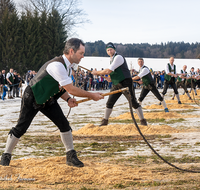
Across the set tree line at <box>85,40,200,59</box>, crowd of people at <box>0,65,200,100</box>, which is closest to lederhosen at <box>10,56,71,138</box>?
crowd of people at <box>0,65,200,100</box>

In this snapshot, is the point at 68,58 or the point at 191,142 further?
the point at 191,142

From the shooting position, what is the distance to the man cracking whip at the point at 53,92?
13.2 ft

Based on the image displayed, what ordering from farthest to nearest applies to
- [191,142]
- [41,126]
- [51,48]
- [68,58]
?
1. [51,48]
2. [41,126]
3. [191,142]
4. [68,58]

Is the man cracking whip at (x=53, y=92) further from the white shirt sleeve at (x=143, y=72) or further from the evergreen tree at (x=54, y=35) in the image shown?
the evergreen tree at (x=54, y=35)

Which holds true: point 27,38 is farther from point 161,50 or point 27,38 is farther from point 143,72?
point 161,50

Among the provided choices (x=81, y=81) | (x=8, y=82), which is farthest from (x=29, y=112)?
(x=81, y=81)

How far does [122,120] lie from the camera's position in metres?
9.88

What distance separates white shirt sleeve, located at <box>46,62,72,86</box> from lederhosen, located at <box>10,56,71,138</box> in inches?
4.2

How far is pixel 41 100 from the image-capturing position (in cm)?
412

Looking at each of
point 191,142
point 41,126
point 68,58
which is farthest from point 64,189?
point 41,126

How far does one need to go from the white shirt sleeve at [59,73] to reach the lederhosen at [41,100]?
0.11 meters

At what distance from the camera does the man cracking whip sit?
13.2ft

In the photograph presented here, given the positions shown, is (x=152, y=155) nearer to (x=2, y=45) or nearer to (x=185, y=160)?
(x=185, y=160)

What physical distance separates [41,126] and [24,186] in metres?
5.51
